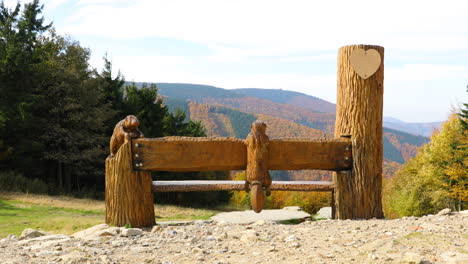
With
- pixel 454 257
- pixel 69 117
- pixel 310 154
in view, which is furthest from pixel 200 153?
pixel 69 117

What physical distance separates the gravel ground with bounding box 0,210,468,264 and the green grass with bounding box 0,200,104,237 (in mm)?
2224

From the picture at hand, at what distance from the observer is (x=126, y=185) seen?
6355 millimetres

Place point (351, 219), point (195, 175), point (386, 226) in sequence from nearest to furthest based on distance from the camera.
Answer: point (386, 226)
point (351, 219)
point (195, 175)

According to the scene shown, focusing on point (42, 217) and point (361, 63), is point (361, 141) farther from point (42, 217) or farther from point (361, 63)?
point (42, 217)

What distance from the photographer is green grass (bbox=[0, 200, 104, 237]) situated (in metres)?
8.09

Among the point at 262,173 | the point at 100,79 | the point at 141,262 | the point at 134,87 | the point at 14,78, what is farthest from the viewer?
the point at 134,87

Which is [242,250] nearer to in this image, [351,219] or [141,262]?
[141,262]

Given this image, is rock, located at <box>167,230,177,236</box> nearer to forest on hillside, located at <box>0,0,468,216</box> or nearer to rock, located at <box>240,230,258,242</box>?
rock, located at <box>240,230,258,242</box>

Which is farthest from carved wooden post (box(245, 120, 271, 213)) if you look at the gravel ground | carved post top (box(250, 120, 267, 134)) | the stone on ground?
the stone on ground

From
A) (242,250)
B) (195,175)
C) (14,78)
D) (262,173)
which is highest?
(14,78)

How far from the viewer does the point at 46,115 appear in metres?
22.4

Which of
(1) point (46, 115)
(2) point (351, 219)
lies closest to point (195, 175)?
(1) point (46, 115)

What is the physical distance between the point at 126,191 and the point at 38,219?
4.09 metres

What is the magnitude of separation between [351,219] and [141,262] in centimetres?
360
